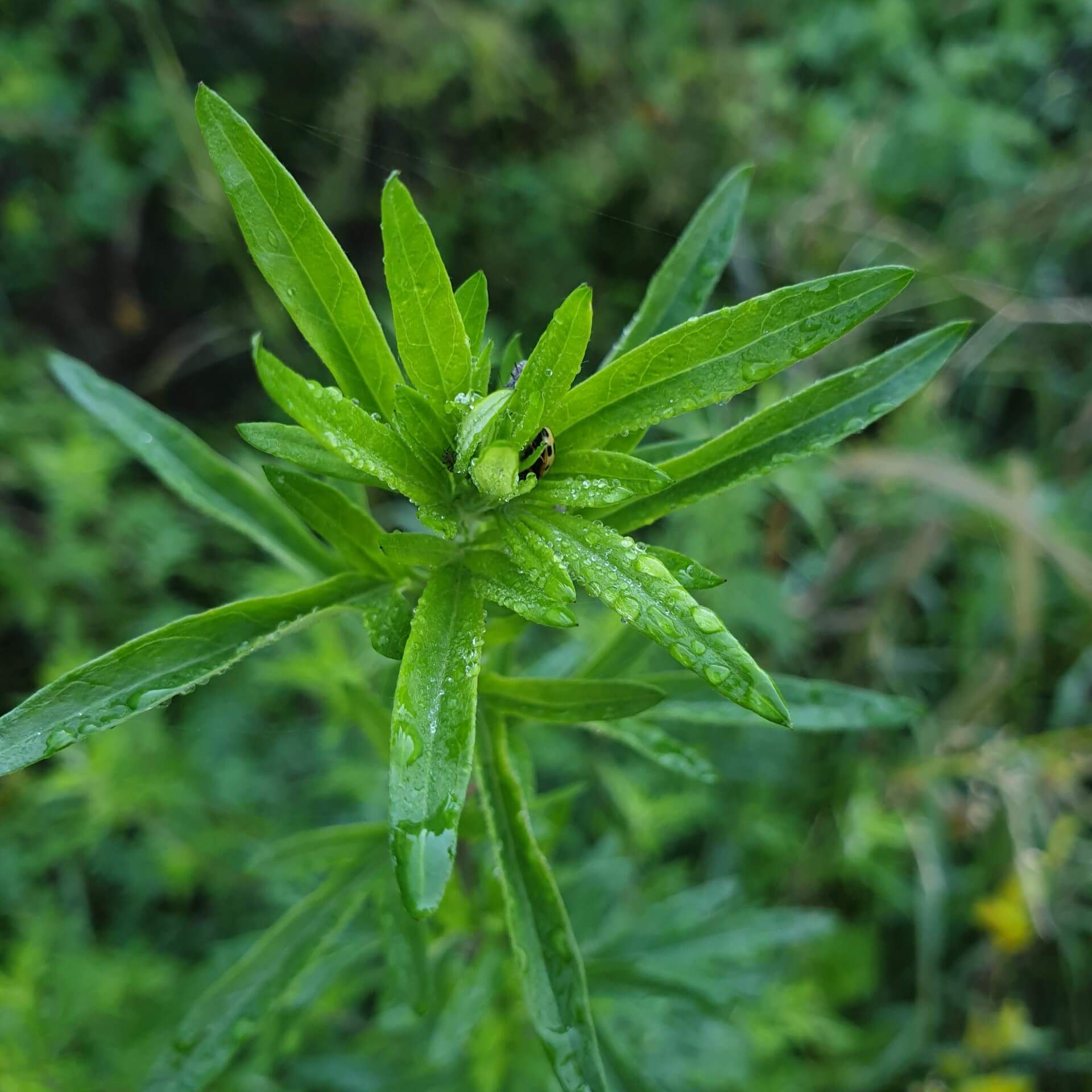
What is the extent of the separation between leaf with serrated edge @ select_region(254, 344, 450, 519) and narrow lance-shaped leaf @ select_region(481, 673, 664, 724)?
243 millimetres

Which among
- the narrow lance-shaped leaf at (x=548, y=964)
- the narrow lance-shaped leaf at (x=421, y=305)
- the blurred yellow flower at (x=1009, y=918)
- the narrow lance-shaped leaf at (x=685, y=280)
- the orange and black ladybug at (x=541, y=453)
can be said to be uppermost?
the narrow lance-shaped leaf at (x=685, y=280)

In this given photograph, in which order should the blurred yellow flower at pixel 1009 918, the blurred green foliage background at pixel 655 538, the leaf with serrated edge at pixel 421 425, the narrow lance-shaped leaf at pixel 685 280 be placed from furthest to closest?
the blurred yellow flower at pixel 1009 918
the blurred green foliage background at pixel 655 538
the narrow lance-shaped leaf at pixel 685 280
the leaf with serrated edge at pixel 421 425

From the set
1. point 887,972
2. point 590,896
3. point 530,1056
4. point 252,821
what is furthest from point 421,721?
point 887,972

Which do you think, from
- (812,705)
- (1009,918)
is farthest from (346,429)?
(1009,918)

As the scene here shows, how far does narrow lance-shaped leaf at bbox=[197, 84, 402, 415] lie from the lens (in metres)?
0.68

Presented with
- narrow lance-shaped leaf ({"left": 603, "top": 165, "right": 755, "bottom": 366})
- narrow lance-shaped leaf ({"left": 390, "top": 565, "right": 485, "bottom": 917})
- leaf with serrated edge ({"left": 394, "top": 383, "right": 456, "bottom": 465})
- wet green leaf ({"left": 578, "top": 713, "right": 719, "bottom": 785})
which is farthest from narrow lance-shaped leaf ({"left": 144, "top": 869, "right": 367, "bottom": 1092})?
narrow lance-shaped leaf ({"left": 603, "top": 165, "right": 755, "bottom": 366})

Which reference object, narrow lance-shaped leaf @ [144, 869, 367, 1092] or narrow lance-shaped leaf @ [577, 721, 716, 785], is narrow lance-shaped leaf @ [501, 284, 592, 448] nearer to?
narrow lance-shaped leaf @ [577, 721, 716, 785]

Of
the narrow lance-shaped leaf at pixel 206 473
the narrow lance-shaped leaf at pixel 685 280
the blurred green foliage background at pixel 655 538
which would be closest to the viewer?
the narrow lance-shaped leaf at pixel 685 280

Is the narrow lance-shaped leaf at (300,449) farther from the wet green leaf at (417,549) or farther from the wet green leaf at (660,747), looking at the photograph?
the wet green leaf at (660,747)

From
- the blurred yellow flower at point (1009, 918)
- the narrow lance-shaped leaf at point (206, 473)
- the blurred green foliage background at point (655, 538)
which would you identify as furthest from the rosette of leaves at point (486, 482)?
the blurred yellow flower at point (1009, 918)

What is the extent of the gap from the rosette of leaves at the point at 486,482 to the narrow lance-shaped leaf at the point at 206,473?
16 centimetres

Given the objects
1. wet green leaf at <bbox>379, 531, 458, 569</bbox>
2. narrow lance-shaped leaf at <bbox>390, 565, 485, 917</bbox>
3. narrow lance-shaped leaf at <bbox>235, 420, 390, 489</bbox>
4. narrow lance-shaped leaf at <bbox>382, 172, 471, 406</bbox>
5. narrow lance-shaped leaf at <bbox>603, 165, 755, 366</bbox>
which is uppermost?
narrow lance-shaped leaf at <bbox>603, 165, 755, 366</bbox>

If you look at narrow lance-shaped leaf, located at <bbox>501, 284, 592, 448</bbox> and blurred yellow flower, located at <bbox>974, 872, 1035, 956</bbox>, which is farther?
blurred yellow flower, located at <bbox>974, 872, 1035, 956</bbox>

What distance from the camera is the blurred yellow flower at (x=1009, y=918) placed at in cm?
219
